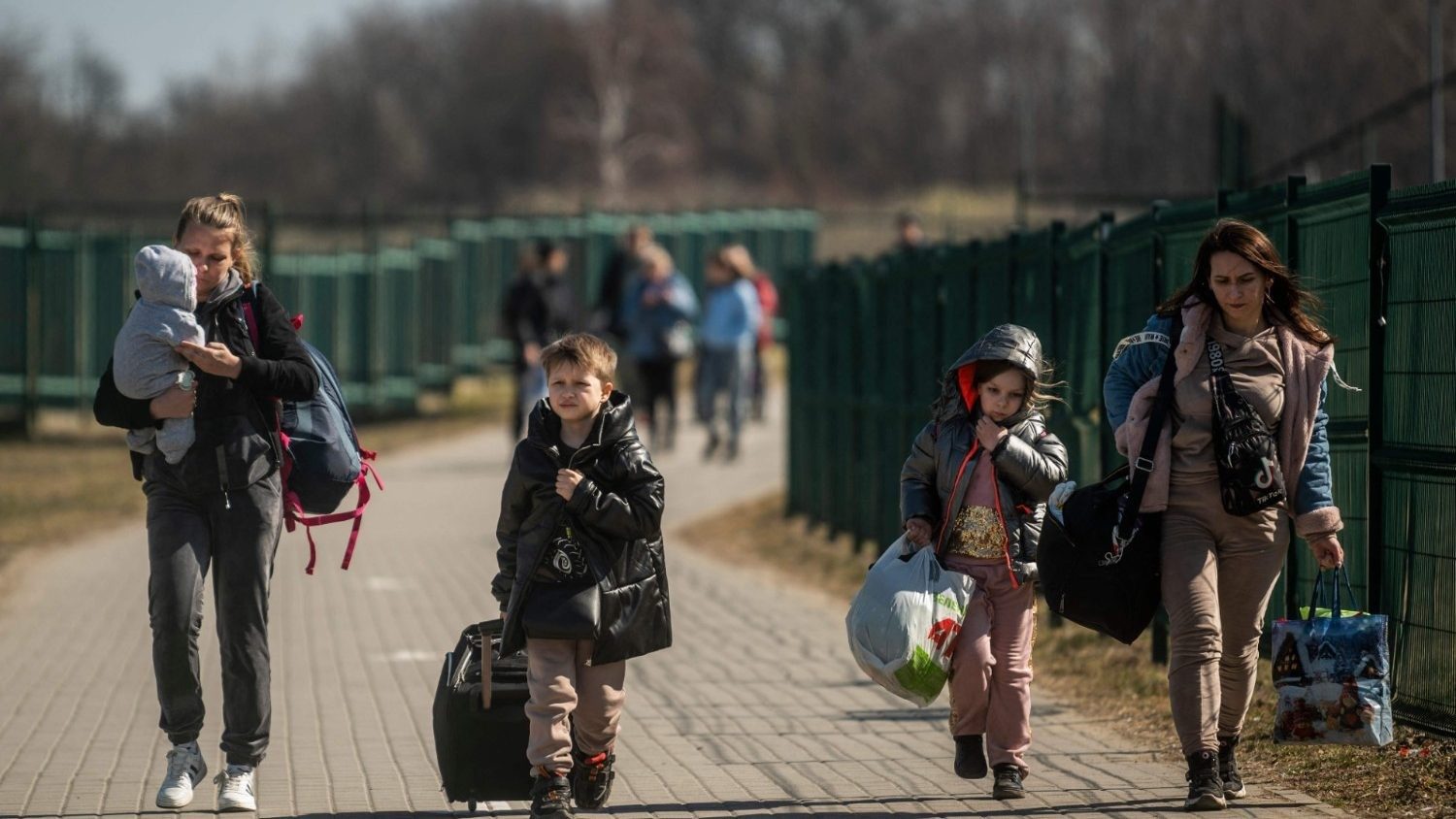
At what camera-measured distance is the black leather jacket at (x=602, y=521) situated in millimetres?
5793

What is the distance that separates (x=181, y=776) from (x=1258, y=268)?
3315 mm

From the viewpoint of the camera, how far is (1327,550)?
5816 millimetres

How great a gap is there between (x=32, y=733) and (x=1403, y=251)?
4.89 metres

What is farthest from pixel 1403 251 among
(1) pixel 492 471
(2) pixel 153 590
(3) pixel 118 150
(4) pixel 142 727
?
(3) pixel 118 150

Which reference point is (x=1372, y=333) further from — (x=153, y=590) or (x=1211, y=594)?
(x=153, y=590)

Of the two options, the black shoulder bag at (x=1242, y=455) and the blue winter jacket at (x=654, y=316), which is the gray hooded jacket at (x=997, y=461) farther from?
the blue winter jacket at (x=654, y=316)

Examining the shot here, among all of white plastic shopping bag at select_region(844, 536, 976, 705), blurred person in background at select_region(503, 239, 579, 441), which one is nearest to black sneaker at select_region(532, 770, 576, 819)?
white plastic shopping bag at select_region(844, 536, 976, 705)

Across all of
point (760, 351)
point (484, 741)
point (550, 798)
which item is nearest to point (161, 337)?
point (484, 741)

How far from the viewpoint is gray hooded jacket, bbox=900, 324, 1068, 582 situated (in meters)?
6.15

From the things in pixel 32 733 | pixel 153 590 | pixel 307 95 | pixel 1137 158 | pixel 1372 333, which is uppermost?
pixel 307 95

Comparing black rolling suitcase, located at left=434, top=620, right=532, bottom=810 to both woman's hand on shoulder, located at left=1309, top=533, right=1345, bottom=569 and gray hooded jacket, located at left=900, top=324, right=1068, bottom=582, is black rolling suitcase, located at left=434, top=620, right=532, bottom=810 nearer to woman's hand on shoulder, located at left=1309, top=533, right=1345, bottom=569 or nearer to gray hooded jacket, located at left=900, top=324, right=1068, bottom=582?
gray hooded jacket, located at left=900, top=324, right=1068, bottom=582

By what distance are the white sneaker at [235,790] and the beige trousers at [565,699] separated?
2.91ft

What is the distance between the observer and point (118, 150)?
63250 mm

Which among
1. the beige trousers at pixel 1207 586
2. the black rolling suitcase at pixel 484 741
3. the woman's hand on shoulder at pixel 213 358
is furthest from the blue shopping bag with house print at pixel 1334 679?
the woman's hand on shoulder at pixel 213 358
